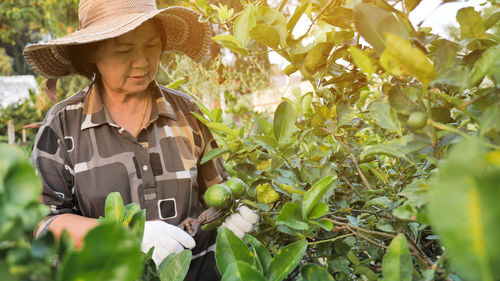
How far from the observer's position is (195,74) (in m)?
5.50

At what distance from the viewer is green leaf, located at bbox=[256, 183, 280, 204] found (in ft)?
2.56

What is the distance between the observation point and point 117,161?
1460 millimetres

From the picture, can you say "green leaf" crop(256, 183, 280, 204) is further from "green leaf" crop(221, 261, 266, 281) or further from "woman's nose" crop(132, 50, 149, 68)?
"woman's nose" crop(132, 50, 149, 68)

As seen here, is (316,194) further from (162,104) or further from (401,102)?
(162,104)

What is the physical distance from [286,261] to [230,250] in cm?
7

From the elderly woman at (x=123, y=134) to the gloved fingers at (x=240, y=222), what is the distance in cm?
53

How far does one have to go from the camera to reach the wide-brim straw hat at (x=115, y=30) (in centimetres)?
134

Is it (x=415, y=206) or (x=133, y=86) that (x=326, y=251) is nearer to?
(x=415, y=206)

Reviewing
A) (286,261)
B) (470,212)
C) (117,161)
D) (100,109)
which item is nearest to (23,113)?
(100,109)

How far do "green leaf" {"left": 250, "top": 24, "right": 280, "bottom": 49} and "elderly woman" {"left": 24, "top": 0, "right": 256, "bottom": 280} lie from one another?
80cm

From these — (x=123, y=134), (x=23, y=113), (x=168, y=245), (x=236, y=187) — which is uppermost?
(x=236, y=187)

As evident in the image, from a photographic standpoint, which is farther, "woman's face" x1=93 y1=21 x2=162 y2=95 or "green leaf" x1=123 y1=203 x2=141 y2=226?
"woman's face" x1=93 y1=21 x2=162 y2=95

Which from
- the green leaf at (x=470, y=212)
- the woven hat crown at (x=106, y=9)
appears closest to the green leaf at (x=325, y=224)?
the green leaf at (x=470, y=212)

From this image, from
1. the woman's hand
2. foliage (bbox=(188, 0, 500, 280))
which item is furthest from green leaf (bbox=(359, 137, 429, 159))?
the woman's hand
